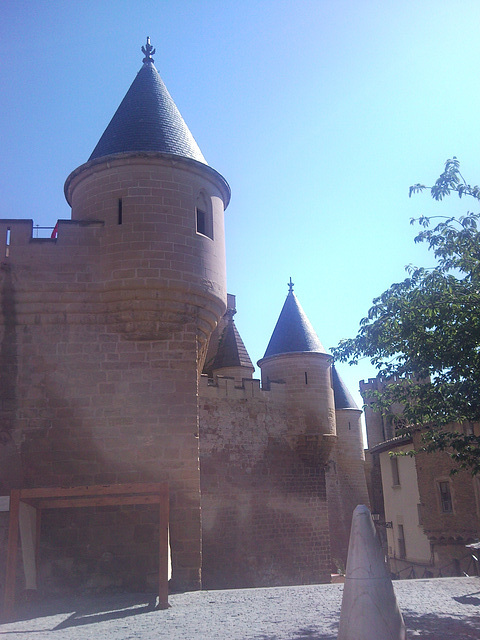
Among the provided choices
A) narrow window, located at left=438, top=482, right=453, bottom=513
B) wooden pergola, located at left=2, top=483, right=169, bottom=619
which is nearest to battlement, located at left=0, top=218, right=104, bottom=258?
wooden pergola, located at left=2, top=483, right=169, bottom=619

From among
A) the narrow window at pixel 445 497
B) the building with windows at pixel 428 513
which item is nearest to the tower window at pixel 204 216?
the building with windows at pixel 428 513

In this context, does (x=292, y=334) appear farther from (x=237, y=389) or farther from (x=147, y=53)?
(x=147, y=53)

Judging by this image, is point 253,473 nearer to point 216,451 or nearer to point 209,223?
point 216,451

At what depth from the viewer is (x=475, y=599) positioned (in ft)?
30.2

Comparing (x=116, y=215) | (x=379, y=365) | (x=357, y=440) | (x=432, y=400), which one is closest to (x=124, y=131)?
(x=116, y=215)

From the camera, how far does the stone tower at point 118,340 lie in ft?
32.9

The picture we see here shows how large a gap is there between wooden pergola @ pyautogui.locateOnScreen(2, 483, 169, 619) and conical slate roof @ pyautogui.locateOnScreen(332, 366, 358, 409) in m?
19.3

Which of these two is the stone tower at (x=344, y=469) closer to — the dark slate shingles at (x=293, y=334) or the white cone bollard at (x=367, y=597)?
the dark slate shingles at (x=293, y=334)

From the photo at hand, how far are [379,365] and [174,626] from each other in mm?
5500

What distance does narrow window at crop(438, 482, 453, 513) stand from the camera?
2214 cm

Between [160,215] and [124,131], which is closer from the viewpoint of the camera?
[160,215]

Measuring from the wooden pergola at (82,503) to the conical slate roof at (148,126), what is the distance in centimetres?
605

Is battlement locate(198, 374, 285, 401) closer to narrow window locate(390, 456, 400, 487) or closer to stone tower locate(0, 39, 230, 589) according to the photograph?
stone tower locate(0, 39, 230, 589)

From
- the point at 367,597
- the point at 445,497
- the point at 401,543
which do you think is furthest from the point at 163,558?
the point at 401,543
